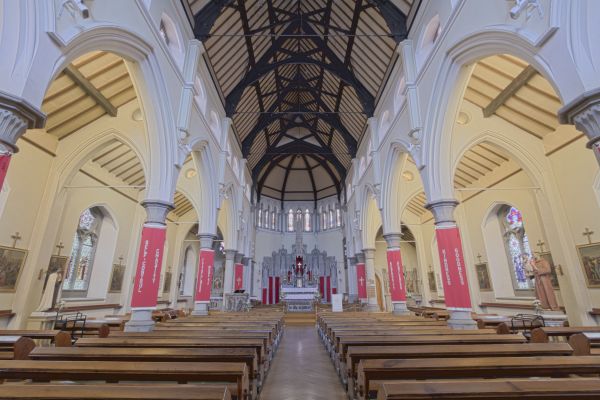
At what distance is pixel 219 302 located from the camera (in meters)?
17.1

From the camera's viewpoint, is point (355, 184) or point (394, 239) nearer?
point (394, 239)

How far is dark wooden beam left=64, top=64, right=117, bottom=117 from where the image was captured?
Answer: 22.7 ft

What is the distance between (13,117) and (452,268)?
25.5 feet

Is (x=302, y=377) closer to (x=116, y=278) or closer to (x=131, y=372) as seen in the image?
(x=131, y=372)

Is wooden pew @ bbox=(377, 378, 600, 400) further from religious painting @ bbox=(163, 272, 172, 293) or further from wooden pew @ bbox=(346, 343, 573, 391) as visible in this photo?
religious painting @ bbox=(163, 272, 172, 293)

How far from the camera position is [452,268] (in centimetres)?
674

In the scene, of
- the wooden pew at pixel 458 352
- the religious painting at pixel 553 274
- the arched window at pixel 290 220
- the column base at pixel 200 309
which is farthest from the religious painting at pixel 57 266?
the arched window at pixel 290 220

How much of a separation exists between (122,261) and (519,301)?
14.4 metres

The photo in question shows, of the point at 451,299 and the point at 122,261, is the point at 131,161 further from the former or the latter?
the point at 451,299

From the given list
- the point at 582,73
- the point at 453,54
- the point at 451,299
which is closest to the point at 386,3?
the point at 453,54

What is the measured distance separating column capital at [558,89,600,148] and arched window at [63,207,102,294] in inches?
508

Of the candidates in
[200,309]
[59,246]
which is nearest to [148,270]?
[59,246]

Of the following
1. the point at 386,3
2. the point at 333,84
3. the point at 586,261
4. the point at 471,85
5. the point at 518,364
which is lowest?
the point at 518,364

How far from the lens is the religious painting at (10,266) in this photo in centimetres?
717
